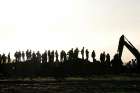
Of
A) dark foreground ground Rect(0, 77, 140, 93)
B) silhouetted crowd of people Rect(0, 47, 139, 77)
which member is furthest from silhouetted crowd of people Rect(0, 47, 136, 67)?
dark foreground ground Rect(0, 77, 140, 93)

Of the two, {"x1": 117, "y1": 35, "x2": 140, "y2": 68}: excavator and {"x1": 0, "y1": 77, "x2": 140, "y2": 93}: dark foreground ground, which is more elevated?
{"x1": 117, "y1": 35, "x2": 140, "y2": 68}: excavator

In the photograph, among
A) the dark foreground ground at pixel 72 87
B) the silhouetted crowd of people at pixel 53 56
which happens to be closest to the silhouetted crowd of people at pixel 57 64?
the silhouetted crowd of people at pixel 53 56

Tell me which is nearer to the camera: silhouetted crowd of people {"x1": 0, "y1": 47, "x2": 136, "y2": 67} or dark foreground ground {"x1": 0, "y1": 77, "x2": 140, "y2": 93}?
dark foreground ground {"x1": 0, "y1": 77, "x2": 140, "y2": 93}

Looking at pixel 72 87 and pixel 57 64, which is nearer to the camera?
pixel 72 87

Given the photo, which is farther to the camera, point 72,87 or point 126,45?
point 126,45

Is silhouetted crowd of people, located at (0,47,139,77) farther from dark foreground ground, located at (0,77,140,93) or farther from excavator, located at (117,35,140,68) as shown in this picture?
dark foreground ground, located at (0,77,140,93)

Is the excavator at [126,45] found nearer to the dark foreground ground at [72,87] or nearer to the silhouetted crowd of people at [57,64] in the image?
the silhouetted crowd of people at [57,64]

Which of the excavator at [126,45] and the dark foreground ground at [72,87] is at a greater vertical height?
the excavator at [126,45]

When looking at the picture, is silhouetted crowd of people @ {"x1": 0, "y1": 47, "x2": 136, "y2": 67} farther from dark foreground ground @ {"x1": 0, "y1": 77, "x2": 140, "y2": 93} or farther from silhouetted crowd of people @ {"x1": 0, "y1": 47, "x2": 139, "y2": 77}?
dark foreground ground @ {"x1": 0, "y1": 77, "x2": 140, "y2": 93}

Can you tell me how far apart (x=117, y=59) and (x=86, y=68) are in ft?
37.2

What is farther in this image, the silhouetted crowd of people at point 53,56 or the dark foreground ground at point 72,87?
the silhouetted crowd of people at point 53,56

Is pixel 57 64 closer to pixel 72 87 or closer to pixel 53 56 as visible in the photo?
pixel 53 56

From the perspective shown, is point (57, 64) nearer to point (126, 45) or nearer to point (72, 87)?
point (126, 45)

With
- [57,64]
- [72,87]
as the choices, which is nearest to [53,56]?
[57,64]
